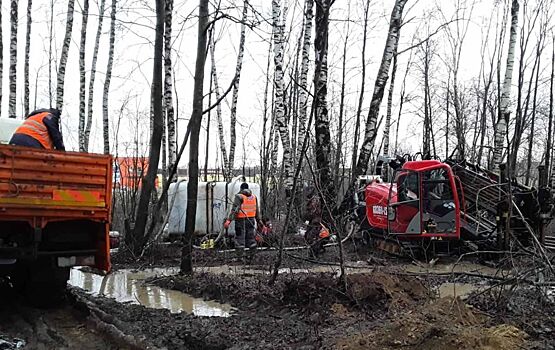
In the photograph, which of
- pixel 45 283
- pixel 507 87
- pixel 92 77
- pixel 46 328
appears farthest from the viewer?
pixel 92 77

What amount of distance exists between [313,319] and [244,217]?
6.81 m

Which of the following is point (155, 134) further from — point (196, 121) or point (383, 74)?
point (383, 74)

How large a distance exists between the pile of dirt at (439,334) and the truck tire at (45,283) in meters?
4.40

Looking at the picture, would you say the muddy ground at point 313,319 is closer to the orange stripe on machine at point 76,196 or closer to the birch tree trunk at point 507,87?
the orange stripe on machine at point 76,196

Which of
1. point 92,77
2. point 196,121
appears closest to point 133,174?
point 92,77

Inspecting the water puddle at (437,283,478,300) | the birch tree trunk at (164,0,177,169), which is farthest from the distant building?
the water puddle at (437,283,478,300)

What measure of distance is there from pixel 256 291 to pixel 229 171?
15132mm

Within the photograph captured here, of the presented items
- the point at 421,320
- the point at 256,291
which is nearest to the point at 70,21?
the point at 256,291

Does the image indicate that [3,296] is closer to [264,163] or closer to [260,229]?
[260,229]

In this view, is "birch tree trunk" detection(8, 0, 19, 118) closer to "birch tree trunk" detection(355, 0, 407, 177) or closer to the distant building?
the distant building

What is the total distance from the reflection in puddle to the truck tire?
113cm

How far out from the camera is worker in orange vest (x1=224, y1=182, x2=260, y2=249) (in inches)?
510

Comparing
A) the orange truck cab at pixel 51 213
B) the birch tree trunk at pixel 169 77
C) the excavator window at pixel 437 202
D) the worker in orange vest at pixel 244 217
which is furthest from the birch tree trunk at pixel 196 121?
the excavator window at pixel 437 202

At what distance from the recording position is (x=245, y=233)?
1351cm
